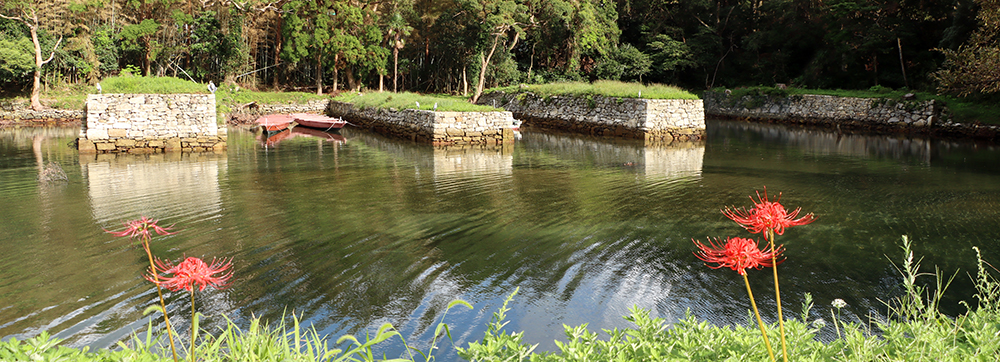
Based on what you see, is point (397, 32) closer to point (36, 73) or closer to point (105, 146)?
point (36, 73)

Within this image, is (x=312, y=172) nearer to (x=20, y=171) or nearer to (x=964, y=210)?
(x=20, y=171)

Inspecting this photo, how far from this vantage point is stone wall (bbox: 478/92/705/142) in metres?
20.5

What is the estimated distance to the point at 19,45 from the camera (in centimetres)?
2523

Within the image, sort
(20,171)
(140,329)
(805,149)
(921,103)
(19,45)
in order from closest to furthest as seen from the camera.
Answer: (140,329) → (20,171) → (805,149) → (921,103) → (19,45)

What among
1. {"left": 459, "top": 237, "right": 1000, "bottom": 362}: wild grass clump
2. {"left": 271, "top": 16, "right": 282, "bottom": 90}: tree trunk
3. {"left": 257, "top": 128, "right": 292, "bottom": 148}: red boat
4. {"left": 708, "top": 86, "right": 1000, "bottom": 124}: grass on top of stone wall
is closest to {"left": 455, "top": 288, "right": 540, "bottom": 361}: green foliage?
{"left": 459, "top": 237, "right": 1000, "bottom": 362}: wild grass clump

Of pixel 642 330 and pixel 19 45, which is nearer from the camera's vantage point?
pixel 642 330

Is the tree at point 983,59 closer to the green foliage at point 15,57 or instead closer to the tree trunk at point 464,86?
the tree trunk at point 464,86

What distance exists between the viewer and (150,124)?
52.0 ft

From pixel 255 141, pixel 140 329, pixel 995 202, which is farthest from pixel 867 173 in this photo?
pixel 255 141

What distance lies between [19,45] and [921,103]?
1327 inches

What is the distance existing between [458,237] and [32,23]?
2620 centimetres

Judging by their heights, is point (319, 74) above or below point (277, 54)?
below

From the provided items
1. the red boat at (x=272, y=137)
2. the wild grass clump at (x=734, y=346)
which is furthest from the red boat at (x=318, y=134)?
the wild grass clump at (x=734, y=346)

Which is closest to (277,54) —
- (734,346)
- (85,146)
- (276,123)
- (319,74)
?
(319,74)
